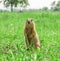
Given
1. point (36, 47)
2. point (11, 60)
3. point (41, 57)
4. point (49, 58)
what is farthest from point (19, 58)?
point (36, 47)

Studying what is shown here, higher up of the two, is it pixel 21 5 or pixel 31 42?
pixel 31 42

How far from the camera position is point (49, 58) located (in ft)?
15.9

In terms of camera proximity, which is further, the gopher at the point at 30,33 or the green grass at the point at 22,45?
the gopher at the point at 30,33

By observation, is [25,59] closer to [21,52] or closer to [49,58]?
[21,52]

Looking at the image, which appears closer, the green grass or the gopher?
the green grass

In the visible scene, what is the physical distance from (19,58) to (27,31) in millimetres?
2150

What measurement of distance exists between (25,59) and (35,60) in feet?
0.54

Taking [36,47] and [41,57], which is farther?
[36,47]

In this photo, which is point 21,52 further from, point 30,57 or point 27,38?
point 27,38

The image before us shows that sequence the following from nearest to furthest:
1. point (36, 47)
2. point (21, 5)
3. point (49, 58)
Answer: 1. point (49, 58)
2. point (36, 47)
3. point (21, 5)

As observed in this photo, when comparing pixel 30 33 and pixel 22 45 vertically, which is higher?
pixel 30 33

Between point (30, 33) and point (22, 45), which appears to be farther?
point (30, 33)

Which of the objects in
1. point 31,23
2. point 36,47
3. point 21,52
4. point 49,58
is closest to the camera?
point 21,52

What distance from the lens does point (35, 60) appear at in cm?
421
